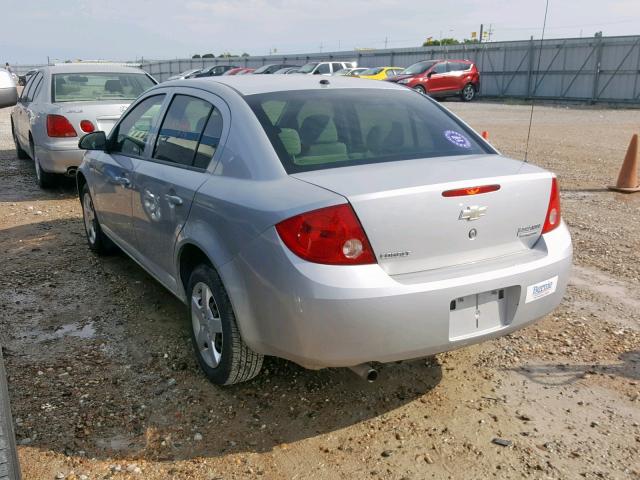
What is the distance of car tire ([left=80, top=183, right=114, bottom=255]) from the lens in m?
5.50

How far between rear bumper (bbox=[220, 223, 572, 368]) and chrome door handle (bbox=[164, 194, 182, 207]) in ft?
2.42

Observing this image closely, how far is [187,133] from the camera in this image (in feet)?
12.4

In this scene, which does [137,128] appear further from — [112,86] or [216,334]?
[112,86]

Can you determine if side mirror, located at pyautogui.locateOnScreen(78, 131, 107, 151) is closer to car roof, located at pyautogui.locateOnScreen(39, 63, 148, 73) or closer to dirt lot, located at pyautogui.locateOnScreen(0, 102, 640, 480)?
dirt lot, located at pyautogui.locateOnScreen(0, 102, 640, 480)

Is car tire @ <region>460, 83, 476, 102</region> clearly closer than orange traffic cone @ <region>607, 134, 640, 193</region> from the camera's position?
No

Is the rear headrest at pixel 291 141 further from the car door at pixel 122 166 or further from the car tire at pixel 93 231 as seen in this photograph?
the car tire at pixel 93 231

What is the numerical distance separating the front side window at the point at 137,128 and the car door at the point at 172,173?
0.18m

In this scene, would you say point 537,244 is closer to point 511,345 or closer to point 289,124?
point 511,345

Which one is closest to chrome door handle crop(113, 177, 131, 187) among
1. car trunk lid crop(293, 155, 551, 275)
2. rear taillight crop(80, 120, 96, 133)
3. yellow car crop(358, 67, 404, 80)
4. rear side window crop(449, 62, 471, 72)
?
car trunk lid crop(293, 155, 551, 275)

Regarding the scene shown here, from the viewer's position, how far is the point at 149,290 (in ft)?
16.1

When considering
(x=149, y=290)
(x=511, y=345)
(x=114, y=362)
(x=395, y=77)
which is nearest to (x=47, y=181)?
(x=149, y=290)

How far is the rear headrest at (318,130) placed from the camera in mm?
3281

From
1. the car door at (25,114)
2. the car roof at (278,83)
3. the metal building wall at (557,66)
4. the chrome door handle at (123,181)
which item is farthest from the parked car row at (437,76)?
the car roof at (278,83)

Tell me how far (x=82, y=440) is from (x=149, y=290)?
202 centimetres
